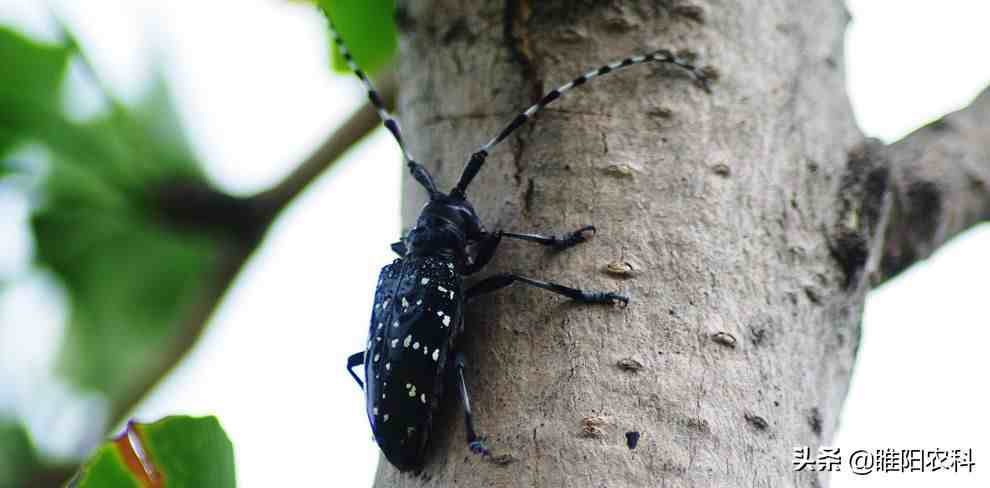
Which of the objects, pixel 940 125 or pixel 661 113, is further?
pixel 940 125

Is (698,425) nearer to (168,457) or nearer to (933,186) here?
(168,457)

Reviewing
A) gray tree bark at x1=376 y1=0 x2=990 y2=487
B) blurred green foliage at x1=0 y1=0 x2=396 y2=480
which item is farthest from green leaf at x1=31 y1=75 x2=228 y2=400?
gray tree bark at x1=376 y1=0 x2=990 y2=487

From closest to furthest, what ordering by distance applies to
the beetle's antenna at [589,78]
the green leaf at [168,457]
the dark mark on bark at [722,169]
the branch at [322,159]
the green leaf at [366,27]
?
the green leaf at [168,457] < the dark mark on bark at [722,169] < the beetle's antenna at [589,78] < the green leaf at [366,27] < the branch at [322,159]

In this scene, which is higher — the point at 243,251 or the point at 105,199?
the point at 105,199

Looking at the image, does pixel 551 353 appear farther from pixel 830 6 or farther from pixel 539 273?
pixel 830 6

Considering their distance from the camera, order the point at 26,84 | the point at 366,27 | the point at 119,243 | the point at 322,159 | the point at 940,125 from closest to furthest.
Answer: the point at 940,125, the point at 366,27, the point at 26,84, the point at 322,159, the point at 119,243

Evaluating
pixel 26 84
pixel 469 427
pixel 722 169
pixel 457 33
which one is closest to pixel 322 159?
pixel 26 84

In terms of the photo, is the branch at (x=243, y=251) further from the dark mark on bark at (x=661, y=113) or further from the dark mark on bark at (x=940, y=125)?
the dark mark on bark at (x=940, y=125)

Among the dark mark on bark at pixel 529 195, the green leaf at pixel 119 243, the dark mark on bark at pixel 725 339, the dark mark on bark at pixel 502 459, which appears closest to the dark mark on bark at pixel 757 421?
the dark mark on bark at pixel 725 339

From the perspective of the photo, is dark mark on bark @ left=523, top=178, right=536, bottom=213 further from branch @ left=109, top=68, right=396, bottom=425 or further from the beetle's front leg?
branch @ left=109, top=68, right=396, bottom=425
